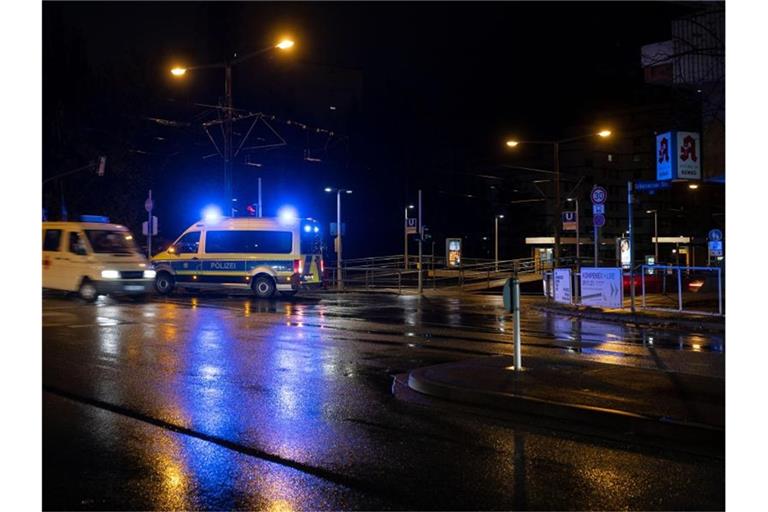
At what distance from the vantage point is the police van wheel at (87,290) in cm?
1997

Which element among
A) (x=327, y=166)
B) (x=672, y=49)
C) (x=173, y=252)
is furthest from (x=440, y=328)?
(x=327, y=166)

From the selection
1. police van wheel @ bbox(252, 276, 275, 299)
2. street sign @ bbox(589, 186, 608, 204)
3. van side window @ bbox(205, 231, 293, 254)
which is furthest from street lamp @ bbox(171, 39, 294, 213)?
street sign @ bbox(589, 186, 608, 204)

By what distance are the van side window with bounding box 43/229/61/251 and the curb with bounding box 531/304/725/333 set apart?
1413 centimetres

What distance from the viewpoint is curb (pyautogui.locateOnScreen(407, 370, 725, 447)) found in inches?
249

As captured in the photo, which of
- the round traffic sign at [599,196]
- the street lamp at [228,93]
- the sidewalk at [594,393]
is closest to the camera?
the sidewalk at [594,393]

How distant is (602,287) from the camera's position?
19875 mm

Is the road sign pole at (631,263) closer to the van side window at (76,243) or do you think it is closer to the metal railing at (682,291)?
the metal railing at (682,291)

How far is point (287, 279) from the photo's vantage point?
78.9ft

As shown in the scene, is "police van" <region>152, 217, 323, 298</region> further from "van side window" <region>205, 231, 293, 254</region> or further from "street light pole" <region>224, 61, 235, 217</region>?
"street light pole" <region>224, 61, 235, 217</region>

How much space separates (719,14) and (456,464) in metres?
11.8

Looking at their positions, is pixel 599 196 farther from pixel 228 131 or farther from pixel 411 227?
pixel 228 131

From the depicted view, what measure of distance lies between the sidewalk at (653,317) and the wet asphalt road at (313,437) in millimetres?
2923

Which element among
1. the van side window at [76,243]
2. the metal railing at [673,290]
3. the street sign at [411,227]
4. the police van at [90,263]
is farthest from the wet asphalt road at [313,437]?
the street sign at [411,227]

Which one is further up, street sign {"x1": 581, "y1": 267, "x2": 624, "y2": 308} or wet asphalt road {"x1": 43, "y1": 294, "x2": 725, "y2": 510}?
street sign {"x1": 581, "y1": 267, "x2": 624, "y2": 308}
